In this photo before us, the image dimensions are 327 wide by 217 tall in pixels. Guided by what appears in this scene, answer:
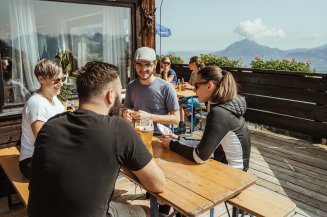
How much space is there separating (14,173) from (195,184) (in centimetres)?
199

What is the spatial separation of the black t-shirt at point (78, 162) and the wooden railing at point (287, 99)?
571 centimetres

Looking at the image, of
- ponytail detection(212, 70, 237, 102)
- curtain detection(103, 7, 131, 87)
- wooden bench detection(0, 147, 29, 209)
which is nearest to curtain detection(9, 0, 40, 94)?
wooden bench detection(0, 147, 29, 209)

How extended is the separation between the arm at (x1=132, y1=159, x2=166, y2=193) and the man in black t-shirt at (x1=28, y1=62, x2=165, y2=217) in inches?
2.8

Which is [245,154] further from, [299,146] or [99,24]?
[299,146]

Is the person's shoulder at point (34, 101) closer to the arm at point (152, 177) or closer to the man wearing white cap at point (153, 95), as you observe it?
the man wearing white cap at point (153, 95)

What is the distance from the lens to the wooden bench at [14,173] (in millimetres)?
2459

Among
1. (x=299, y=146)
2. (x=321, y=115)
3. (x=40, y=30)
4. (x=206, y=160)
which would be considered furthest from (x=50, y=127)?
(x=321, y=115)

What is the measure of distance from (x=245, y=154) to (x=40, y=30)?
11.4ft

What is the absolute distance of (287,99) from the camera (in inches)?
259

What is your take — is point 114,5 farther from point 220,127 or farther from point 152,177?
point 152,177

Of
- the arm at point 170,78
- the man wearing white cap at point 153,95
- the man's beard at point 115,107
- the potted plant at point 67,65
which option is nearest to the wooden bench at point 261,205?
the man wearing white cap at point 153,95

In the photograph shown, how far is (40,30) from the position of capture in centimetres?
420

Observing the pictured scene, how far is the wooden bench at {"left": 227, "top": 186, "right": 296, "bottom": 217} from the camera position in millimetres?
2123

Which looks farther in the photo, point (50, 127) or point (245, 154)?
point (245, 154)
